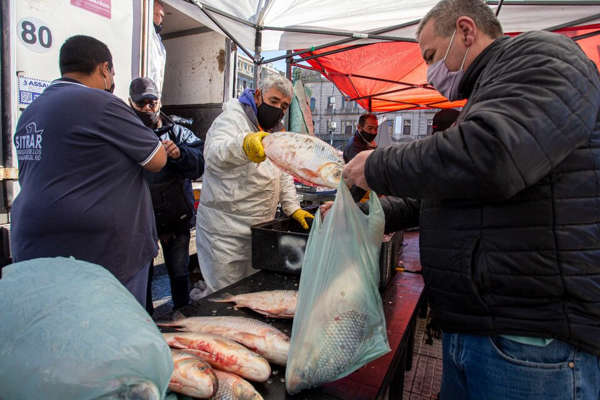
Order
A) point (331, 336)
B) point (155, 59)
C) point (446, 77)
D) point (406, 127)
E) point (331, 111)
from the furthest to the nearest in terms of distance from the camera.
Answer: point (331, 111)
point (406, 127)
point (155, 59)
point (446, 77)
point (331, 336)

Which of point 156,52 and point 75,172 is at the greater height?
point 156,52

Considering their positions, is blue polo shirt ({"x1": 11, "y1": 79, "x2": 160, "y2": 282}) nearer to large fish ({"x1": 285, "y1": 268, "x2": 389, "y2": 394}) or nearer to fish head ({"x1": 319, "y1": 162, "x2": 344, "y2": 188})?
fish head ({"x1": 319, "y1": 162, "x2": 344, "y2": 188})

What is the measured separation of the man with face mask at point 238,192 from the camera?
2453mm

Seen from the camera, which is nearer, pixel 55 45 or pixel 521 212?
pixel 521 212

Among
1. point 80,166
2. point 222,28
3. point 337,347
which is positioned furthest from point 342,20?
point 337,347

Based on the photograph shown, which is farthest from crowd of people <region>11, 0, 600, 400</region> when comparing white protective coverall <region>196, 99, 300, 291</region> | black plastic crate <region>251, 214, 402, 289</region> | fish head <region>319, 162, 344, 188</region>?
white protective coverall <region>196, 99, 300, 291</region>

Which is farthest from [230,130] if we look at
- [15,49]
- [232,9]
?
[232,9]

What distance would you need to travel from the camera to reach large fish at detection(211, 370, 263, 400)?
980 mm

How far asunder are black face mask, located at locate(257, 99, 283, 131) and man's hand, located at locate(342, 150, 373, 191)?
56.7 inches

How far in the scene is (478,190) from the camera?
37.6 inches

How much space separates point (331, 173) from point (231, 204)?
1274mm

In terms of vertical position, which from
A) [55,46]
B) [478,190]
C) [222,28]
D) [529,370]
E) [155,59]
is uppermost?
[222,28]

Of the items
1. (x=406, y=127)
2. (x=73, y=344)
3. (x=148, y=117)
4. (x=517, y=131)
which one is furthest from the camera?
(x=406, y=127)

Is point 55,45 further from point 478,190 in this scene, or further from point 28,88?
point 478,190
